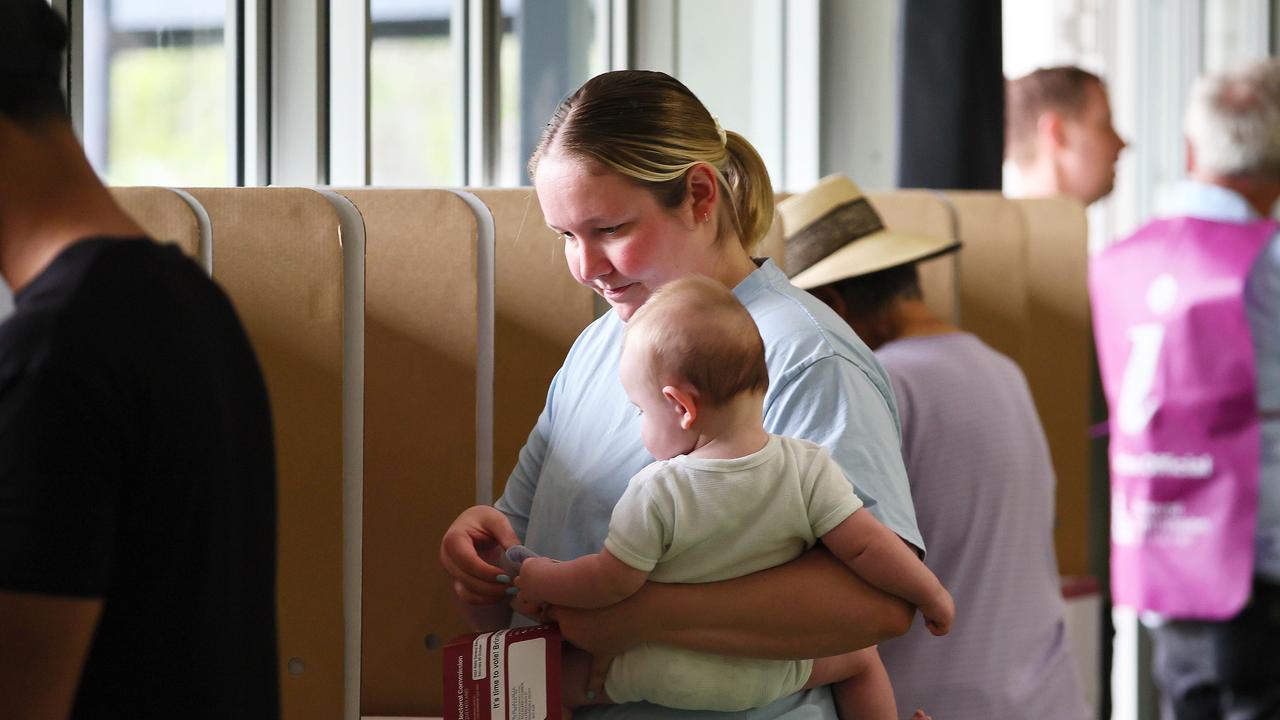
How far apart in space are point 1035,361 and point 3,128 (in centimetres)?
210

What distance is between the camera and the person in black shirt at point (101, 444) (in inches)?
27.0

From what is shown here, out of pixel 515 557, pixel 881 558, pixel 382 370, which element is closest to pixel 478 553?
pixel 515 557

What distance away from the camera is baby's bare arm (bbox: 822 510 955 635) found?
1.15 meters

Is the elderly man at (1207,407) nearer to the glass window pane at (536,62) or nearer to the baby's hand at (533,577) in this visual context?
the glass window pane at (536,62)

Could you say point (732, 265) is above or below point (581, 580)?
above

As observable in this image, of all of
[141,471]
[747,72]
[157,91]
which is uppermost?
[747,72]

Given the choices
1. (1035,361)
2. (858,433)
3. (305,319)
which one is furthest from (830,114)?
(858,433)

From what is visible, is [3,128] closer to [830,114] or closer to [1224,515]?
[1224,515]

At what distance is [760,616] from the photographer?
3.76 feet

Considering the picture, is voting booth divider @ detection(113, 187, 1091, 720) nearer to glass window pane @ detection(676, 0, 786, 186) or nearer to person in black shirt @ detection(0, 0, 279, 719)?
person in black shirt @ detection(0, 0, 279, 719)

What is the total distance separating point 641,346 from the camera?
1.12 meters

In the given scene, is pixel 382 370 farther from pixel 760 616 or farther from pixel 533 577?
pixel 760 616

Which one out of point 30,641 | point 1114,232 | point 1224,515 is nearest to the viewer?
point 30,641

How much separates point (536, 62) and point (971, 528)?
4.64 ft
